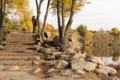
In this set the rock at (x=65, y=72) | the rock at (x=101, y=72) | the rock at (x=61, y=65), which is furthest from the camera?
the rock at (x=61, y=65)

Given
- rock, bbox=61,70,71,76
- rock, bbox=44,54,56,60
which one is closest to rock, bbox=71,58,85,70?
rock, bbox=61,70,71,76

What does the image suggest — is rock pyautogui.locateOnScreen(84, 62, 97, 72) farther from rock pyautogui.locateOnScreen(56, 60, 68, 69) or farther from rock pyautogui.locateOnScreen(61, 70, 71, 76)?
rock pyautogui.locateOnScreen(56, 60, 68, 69)

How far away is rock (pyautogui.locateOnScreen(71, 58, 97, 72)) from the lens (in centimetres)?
1873

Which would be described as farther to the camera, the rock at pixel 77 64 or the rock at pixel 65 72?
the rock at pixel 77 64

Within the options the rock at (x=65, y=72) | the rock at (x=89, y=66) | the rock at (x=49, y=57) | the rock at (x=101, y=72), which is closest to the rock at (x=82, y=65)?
the rock at (x=89, y=66)

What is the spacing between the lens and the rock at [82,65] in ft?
61.5

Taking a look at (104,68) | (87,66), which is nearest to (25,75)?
(87,66)

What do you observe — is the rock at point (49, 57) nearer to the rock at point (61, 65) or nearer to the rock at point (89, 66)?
the rock at point (61, 65)

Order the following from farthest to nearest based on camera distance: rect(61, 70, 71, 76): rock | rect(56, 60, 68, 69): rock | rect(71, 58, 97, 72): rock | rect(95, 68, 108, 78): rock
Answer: rect(56, 60, 68, 69): rock, rect(71, 58, 97, 72): rock, rect(95, 68, 108, 78): rock, rect(61, 70, 71, 76): rock

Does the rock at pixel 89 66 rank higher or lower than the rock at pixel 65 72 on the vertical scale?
higher

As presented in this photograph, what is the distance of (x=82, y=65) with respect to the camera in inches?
743

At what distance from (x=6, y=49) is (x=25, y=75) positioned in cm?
1008

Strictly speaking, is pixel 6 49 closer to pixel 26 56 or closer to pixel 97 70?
pixel 26 56

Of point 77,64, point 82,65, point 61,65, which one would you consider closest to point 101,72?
point 82,65
